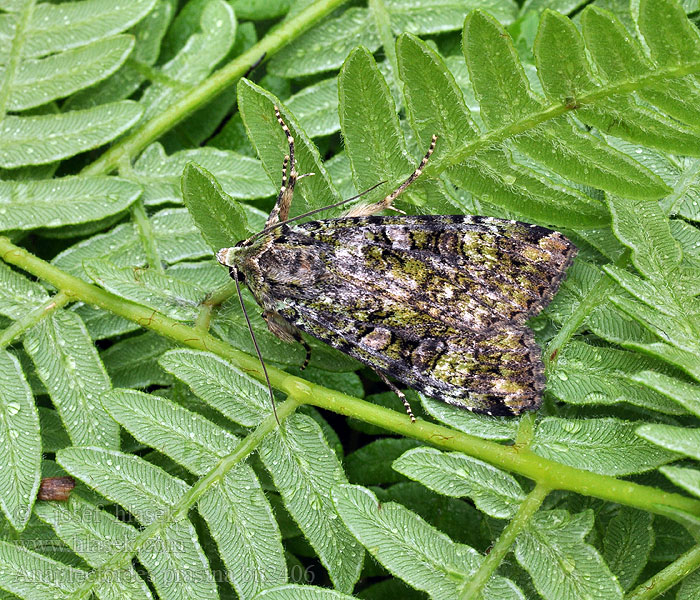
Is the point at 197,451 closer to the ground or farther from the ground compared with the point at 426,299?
closer to the ground

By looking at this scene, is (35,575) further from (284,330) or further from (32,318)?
(284,330)

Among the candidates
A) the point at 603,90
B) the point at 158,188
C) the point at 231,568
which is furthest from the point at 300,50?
the point at 231,568

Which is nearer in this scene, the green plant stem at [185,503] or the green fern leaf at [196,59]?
the green plant stem at [185,503]

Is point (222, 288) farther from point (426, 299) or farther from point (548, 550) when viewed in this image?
point (548, 550)

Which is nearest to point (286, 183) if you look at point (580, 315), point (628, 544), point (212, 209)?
point (212, 209)

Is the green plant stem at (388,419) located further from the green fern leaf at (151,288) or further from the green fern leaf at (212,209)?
the green fern leaf at (212,209)

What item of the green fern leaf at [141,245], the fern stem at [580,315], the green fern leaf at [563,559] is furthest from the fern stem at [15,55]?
the green fern leaf at [563,559]
